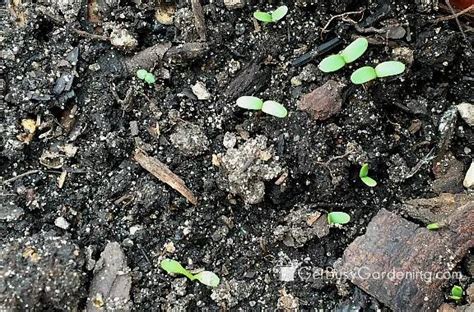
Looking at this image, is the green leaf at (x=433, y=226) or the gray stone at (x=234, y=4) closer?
the green leaf at (x=433, y=226)

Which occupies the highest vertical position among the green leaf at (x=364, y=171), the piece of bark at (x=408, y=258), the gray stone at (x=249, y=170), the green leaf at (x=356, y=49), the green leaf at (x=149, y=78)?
the green leaf at (x=149, y=78)

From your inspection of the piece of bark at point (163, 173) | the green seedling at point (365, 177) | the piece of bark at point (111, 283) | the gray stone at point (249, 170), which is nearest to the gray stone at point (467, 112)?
the green seedling at point (365, 177)

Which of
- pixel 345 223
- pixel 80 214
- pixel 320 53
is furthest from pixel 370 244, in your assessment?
pixel 80 214

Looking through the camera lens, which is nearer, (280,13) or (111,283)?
(111,283)

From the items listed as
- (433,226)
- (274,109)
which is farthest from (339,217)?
(274,109)

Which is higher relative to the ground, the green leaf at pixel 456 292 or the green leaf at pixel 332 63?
the green leaf at pixel 332 63

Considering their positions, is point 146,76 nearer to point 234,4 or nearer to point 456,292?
point 234,4

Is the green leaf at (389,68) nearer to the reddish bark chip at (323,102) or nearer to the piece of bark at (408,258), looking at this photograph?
the reddish bark chip at (323,102)
